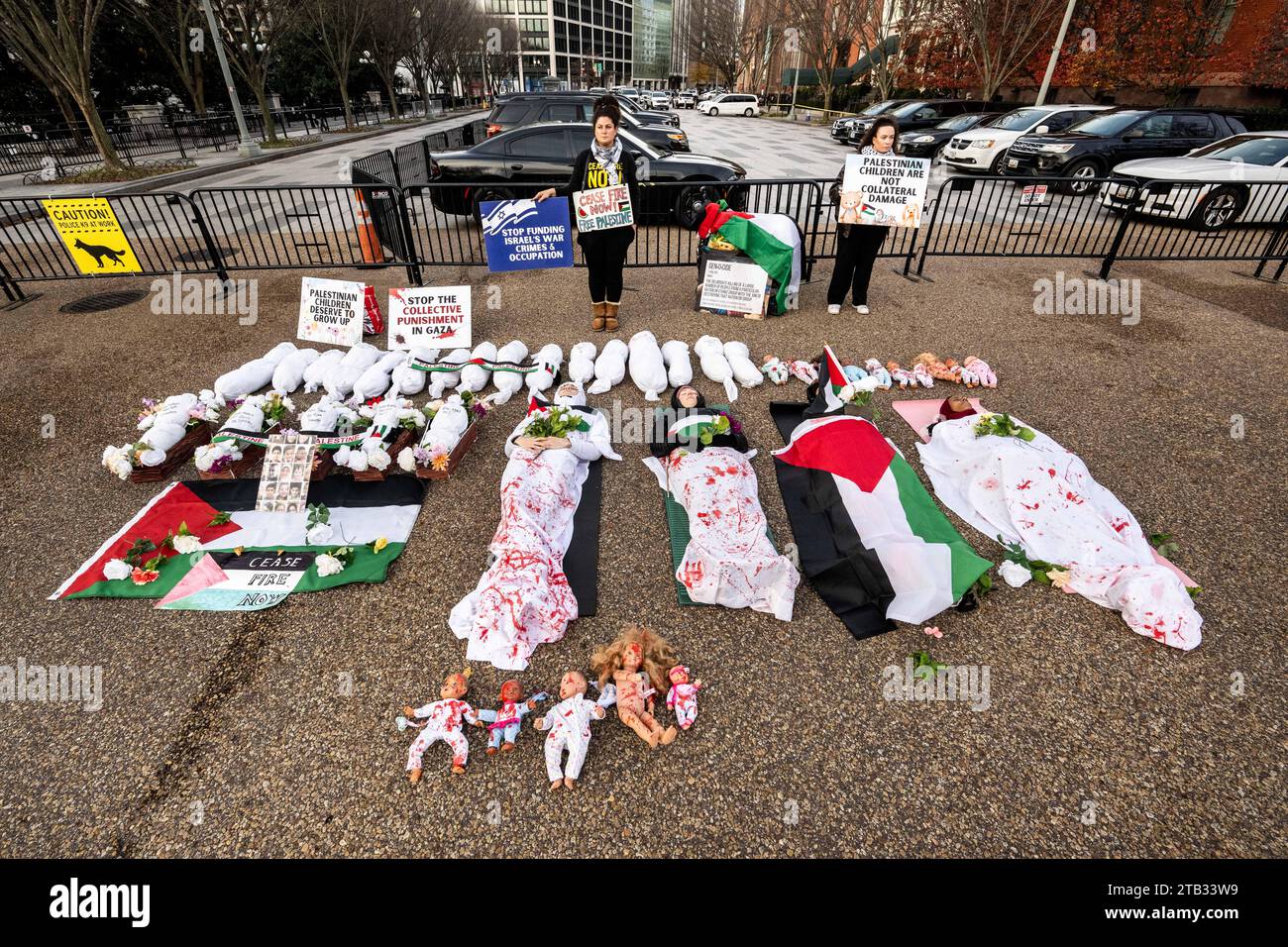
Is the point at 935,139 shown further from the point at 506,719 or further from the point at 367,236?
the point at 506,719

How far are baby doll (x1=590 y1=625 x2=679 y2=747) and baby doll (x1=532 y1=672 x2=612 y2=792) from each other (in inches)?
3.8

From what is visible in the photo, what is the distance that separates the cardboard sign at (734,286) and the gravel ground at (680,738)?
11.3 ft

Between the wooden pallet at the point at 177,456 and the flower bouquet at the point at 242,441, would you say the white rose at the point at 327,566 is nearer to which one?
the flower bouquet at the point at 242,441

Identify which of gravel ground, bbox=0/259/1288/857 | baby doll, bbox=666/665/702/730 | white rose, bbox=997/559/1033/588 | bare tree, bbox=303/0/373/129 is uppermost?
bare tree, bbox=303/0/373/129

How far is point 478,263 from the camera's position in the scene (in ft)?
30.7

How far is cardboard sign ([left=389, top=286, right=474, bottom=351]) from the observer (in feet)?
20.2

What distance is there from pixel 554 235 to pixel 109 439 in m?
4.95

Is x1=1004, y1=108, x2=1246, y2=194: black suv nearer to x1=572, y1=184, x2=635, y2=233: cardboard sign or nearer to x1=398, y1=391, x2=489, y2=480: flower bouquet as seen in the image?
x1=572, y1=184, x2=635, y2=233: cardboard sign

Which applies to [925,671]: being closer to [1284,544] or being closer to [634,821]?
[634,821]

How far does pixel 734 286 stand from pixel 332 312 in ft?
15.9

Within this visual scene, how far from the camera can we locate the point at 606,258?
633 cm

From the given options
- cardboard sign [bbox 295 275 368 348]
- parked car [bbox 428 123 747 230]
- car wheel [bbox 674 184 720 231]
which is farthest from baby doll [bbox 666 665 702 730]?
parked car [bbox 428 123 747 230]

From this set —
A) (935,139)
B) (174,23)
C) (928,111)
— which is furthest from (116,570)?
(174,23)
